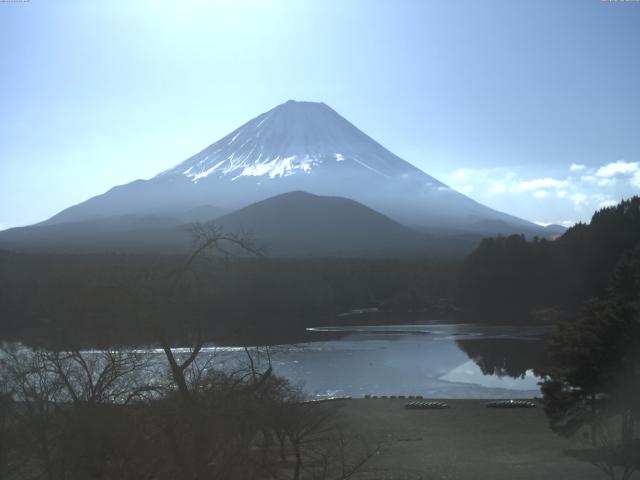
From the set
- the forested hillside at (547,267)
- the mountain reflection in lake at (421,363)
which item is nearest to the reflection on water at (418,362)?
the mountain reflection in lake at (421,363)

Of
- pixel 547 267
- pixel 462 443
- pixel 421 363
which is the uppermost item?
pixel 547 267

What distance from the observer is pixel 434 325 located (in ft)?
119

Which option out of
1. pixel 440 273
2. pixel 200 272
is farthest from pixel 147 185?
pixel 200 272

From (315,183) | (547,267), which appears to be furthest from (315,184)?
(547,267)

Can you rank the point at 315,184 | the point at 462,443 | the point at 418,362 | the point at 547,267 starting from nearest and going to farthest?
the point at 462,443 → the point at 418,362 → the point at 547,267 → the point at 315,184

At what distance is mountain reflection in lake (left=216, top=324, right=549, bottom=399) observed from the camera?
781 inches

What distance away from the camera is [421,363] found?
24469 mm

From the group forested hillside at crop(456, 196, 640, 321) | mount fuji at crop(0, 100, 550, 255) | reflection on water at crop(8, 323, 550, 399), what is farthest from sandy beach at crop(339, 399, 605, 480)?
mount fuji at crop(0, 100, 550, 255)

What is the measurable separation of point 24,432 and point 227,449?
55.0 inches

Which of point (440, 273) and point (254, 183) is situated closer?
point (440, 273)

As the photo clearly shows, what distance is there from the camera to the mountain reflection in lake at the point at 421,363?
19844mm

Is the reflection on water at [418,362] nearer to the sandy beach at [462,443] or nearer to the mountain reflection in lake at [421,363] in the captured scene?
the mountain reflection in lake at [421,363]

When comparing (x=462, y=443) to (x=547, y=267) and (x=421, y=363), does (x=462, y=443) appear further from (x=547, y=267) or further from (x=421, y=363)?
(x=547, y=267)

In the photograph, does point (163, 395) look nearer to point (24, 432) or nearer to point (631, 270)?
point (24, 432)
